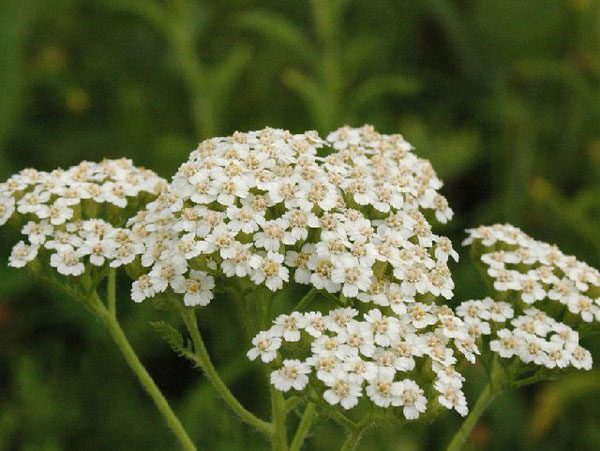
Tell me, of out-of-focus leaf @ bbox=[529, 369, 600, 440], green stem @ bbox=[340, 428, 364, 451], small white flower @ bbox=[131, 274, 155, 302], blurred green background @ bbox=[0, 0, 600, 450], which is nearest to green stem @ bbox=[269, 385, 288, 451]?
green stem @ bbox=[340, 428, 364, 451]

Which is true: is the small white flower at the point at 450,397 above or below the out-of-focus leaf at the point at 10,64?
below

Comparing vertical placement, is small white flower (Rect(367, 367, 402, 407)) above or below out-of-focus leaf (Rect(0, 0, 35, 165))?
below

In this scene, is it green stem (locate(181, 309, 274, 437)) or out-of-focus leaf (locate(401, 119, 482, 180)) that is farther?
out-of-focus leaf (locate(401, 119, 482, 180))

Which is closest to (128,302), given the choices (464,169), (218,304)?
(218,304)

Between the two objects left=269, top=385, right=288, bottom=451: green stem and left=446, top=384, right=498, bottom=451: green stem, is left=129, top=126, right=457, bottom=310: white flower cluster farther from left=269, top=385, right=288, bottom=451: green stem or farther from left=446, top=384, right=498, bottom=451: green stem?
left=446, top=384, right=498, bottom=451: green stem

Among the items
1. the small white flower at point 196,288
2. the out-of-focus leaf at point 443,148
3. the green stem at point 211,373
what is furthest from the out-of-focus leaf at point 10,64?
the small white flower at point 196,288

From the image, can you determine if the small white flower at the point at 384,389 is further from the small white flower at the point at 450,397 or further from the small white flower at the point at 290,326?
the small white flower at the point at 290,326
